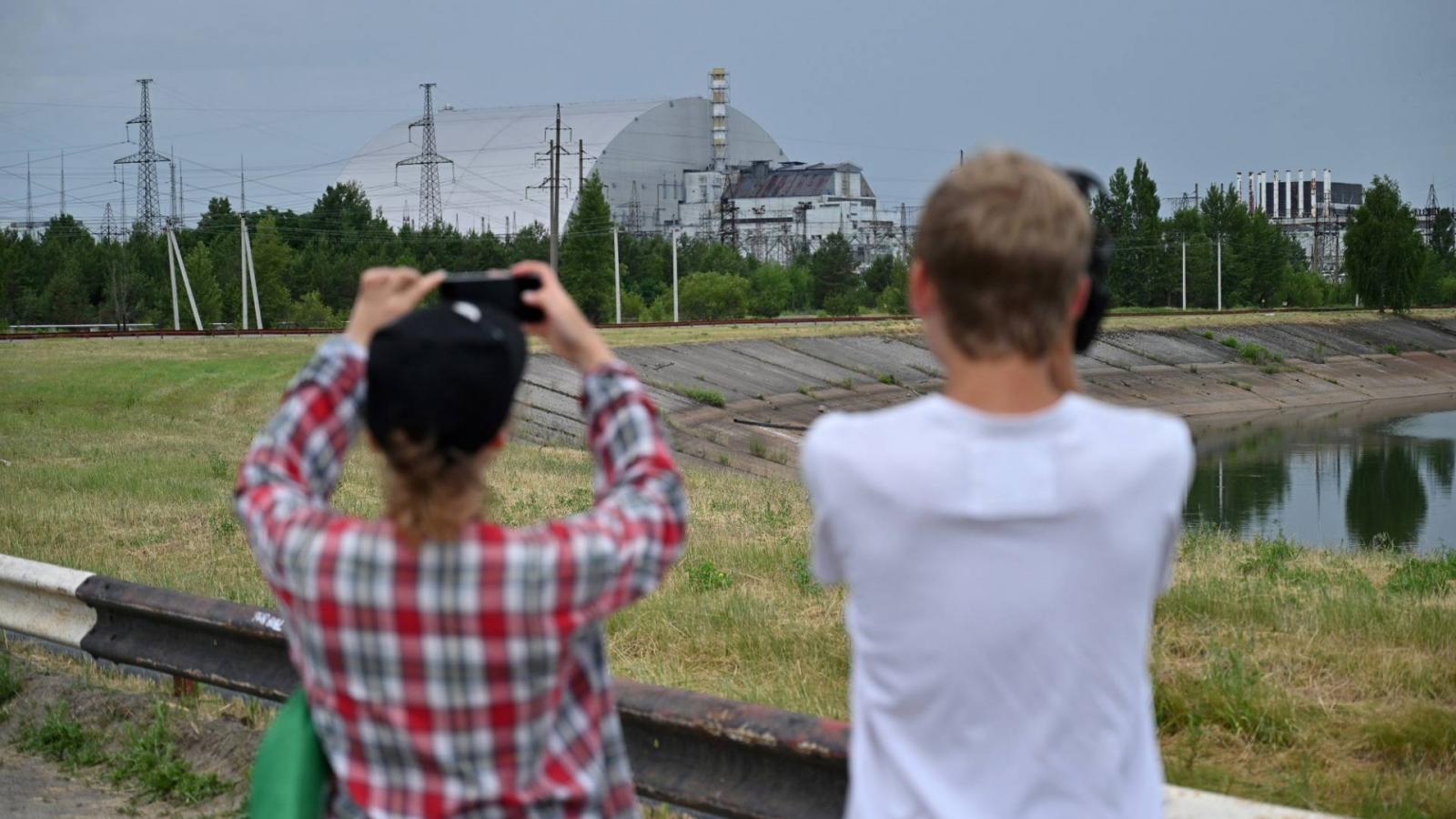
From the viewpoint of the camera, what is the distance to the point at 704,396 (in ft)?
116

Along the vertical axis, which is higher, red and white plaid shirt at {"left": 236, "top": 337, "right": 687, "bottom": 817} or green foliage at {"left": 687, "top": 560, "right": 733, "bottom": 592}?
red and white plaid shirt at {"left": 236, "top": 337, "right": 687, "bottom": 817}

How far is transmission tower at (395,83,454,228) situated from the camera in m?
98.8

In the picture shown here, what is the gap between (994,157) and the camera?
2008 mm

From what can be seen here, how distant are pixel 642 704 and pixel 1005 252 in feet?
9.41

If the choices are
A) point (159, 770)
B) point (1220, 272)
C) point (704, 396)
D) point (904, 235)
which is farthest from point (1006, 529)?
point (904, 235)

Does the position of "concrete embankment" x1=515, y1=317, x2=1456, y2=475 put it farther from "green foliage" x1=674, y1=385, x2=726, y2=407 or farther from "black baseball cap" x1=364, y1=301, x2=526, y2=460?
"black baseball cap" x1=364, y1=301, x2=526, y2=460

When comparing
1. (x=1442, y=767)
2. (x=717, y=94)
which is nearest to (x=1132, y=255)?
(x=717, y=94)

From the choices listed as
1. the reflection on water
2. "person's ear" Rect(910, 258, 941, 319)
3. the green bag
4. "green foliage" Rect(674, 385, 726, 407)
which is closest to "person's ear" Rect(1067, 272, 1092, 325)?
"person's ear" Rect(910, 258, 941, 319)

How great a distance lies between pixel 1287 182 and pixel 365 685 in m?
153

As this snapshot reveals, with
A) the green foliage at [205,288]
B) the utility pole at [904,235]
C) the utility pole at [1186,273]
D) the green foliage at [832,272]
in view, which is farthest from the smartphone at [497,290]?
the utility pole at [904,235]

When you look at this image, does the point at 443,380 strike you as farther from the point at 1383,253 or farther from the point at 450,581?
the point at 1383,253

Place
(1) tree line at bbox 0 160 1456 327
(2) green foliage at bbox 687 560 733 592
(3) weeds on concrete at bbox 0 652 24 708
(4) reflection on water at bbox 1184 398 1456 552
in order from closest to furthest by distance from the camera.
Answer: (3) weeds on concrete at bbox 0 652 24 708 → (2) green foliage at bbox 687 560 733 592 → (4) reflection on water at bbox 1184 398 1456 552 → (1) tree line at bbox 0 160 1456 327

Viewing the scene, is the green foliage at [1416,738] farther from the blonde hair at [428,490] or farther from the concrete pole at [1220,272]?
the concrete pole at [1220,272]

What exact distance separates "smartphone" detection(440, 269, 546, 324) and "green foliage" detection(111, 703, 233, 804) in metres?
3.60
